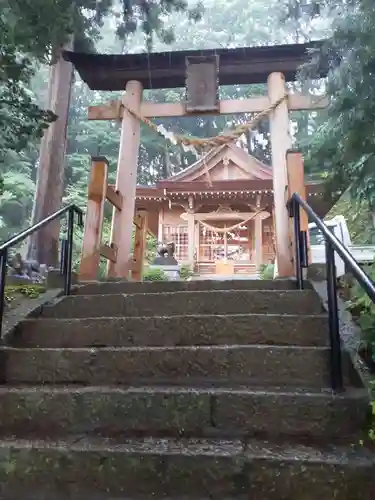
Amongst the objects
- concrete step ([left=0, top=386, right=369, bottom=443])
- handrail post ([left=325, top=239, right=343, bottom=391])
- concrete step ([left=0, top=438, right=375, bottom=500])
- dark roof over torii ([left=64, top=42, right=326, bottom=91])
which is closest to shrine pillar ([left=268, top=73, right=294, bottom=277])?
dark roof over torii ([left=64, top=42, right=326, bottom=91])

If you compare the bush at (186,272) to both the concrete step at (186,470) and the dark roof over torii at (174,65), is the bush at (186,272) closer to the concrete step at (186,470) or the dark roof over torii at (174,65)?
the dark roof over torii at (174,65)

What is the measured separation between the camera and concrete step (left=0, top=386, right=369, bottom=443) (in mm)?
1856

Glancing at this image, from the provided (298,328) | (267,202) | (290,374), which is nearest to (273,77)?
(298,328)

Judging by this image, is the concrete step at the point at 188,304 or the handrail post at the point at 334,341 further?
the concrete step at the point at 188,304

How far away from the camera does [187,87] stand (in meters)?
5.58

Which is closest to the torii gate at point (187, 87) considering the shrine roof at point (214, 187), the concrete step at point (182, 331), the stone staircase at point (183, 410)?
the concrete step at point (182, 331)

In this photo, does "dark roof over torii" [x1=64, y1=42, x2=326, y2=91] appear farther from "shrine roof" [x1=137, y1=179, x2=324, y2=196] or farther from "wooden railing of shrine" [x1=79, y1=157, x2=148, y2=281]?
"shrine roof" [x1=137, y1=179, x2=324, y2=196]

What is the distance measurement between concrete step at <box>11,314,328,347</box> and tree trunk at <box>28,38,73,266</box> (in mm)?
5555

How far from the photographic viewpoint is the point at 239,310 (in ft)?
9.20

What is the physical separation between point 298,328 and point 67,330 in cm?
141

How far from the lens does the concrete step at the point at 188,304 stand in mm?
2805

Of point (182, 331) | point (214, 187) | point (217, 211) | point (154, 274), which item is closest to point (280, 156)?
point (182, 331)

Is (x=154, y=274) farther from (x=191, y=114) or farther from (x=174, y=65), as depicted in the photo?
(x=174, y=65)

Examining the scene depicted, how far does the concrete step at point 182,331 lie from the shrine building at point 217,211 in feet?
36.9
